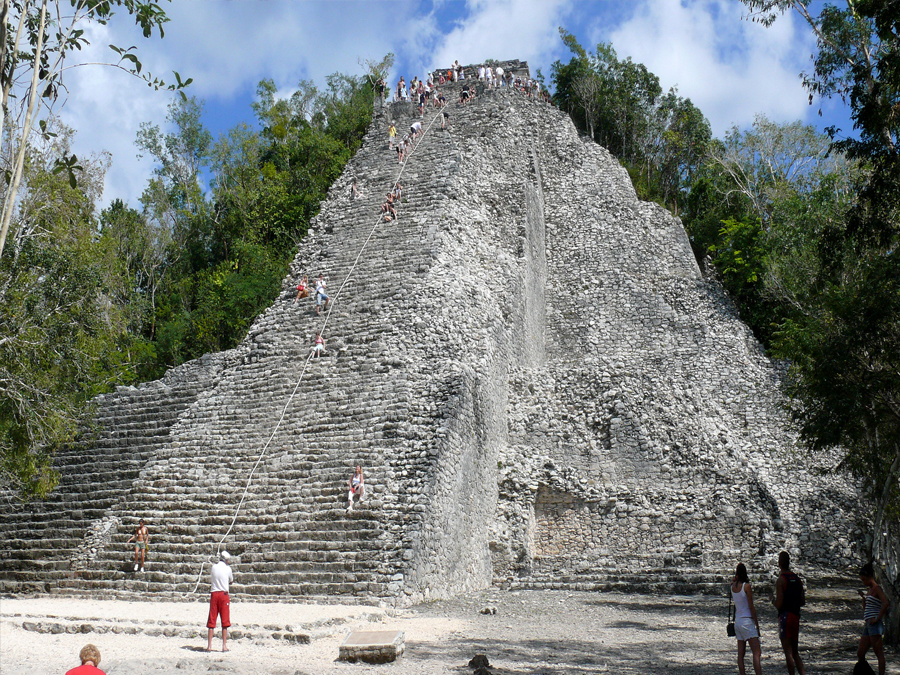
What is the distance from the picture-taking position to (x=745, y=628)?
18.4 ft

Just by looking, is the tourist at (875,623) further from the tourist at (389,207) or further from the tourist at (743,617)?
the tourist at (389,207)

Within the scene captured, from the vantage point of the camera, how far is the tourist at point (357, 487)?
10.3 meters

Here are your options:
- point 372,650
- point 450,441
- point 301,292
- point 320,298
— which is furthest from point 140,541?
point 301,292

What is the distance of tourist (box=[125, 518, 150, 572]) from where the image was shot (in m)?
10.3

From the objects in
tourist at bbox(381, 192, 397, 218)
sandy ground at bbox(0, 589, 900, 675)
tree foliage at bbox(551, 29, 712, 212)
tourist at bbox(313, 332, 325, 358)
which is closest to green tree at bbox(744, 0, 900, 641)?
sandy ground at bbox(0, 589, 900, 675)

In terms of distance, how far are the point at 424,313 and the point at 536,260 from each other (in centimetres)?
605

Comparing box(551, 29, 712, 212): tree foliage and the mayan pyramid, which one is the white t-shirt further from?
box(551, 29, 712, 212): tree foliage

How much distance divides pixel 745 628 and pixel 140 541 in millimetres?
8364

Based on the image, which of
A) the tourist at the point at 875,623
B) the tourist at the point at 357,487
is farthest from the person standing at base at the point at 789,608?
the tourist at the point at 357,487

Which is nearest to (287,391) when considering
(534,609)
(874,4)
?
(534,609)

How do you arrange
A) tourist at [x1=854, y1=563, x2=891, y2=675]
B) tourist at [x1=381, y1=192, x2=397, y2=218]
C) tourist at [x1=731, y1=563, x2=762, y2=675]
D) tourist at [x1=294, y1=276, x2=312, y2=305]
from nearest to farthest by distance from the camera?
tourist at [x1=731, y1=563, x2=762, y2=675]
tourist at [x1=854, y1=563, x2=891, y2=675]
tourist at [x1=294, y1=276, x2=312, y2=305]
tourist at [x1=381, y1=192, x2=397, y2=218]

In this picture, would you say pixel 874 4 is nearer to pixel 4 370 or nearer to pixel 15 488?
pixel 4 370

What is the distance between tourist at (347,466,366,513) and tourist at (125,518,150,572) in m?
3.02

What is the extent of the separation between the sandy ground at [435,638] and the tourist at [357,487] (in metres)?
1.69
